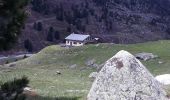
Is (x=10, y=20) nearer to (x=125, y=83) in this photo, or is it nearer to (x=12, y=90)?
(x=12, y=90)

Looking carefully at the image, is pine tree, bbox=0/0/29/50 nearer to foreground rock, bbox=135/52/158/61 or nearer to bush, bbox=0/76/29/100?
bush, bbox=0/76/29/100

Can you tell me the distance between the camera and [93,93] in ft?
66.6

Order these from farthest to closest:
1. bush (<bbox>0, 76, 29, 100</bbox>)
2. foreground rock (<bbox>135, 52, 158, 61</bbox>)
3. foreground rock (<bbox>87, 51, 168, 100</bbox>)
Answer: foreground rock (<bbox>135, 52, 158, 61</bbox>), foreground rock (<bbox>87, 51, 168, 100</bbox>), bush (<bbox>0, 76, 29, 100</bbox>)

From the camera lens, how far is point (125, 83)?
19797mm

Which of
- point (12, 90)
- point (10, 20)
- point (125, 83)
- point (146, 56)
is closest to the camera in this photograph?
point (12, 90)

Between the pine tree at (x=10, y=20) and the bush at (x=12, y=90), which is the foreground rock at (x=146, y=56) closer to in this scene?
the pine tree at (x=10, y=20)

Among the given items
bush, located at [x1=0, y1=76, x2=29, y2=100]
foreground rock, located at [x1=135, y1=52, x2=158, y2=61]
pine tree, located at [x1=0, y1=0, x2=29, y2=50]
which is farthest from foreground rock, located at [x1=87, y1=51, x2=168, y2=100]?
foreground rock, located at [x1=135, y1=52, x2=158, y2=61]

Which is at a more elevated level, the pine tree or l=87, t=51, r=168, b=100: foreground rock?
the pine tree

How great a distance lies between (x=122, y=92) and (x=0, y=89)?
7.57m

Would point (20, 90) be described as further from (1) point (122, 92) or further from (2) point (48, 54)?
(2) point (48, 54)

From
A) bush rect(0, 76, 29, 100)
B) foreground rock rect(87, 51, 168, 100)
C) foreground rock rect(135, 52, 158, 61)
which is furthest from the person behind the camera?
foreground rock rect(135, 52, 158, 61)

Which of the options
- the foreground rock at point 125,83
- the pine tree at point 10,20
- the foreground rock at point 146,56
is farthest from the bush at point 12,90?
the foreground rock at point 146,56

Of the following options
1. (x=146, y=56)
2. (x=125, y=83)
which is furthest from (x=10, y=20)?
(x=146, y=56)

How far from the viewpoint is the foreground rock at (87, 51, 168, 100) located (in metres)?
19.7
